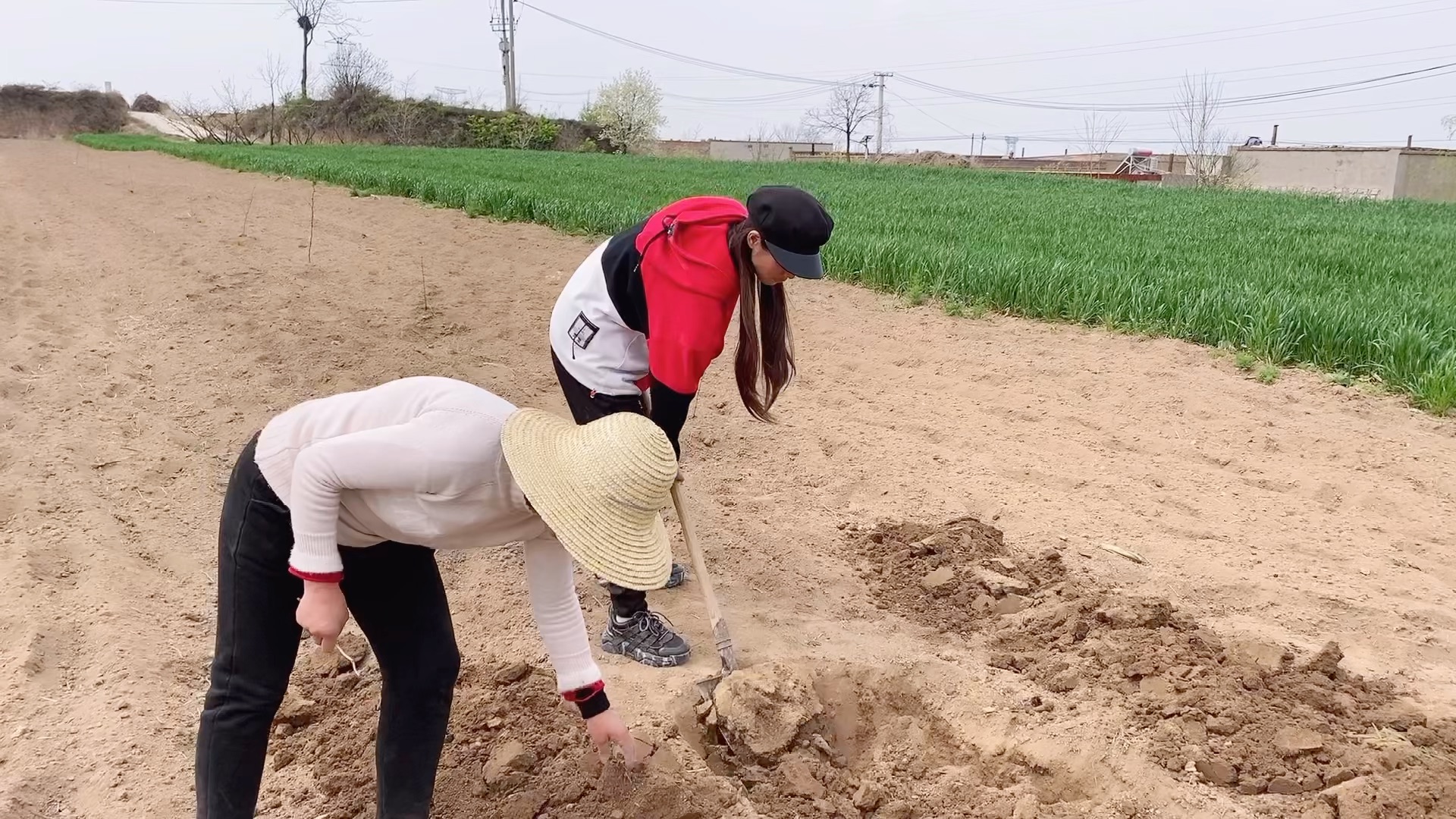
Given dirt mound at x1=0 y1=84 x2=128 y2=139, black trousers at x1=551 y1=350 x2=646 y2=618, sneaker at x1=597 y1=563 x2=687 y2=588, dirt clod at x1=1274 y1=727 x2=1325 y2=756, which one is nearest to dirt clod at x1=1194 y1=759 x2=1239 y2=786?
dirt clod at x1=1274 y1=727 x2=1325 y2=756

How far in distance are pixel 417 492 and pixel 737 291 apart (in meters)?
1.14

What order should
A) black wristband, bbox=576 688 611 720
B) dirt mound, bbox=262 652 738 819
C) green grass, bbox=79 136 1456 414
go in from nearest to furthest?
black wristband, bbox=576 688 611 720
dirt mound, bbox=262 652 738 819
green grass, bbox=79 136 1456 414

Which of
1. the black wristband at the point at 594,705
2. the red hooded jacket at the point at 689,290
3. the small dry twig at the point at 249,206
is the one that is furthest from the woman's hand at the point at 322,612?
the small dry twig at the point at 249,206

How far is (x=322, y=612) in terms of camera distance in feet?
5.32

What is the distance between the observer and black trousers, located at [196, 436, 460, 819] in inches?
69.7

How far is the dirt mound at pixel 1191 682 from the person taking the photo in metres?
2.46

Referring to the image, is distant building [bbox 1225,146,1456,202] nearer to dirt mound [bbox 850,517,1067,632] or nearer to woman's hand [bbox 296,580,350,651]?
dirt mound [bbox 850,517,1067,632]

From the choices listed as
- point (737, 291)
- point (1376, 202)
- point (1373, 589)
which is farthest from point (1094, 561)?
point (1376, 202)

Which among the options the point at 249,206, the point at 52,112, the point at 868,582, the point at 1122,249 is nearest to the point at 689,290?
the point at 868,582

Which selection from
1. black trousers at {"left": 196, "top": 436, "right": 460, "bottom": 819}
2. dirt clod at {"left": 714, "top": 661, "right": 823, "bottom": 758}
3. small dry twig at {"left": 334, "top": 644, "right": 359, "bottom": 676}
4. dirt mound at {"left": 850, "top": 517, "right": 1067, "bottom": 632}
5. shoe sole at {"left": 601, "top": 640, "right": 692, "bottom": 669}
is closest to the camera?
black trousers at {"left": 196, "top": 436, "right": 460, "bottom": 819}

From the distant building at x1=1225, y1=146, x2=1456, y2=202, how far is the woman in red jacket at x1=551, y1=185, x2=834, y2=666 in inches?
1199

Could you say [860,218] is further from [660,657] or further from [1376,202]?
[1376,202]

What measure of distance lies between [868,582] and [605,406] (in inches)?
54.1

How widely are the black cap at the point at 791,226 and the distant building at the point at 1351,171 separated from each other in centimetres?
3052
